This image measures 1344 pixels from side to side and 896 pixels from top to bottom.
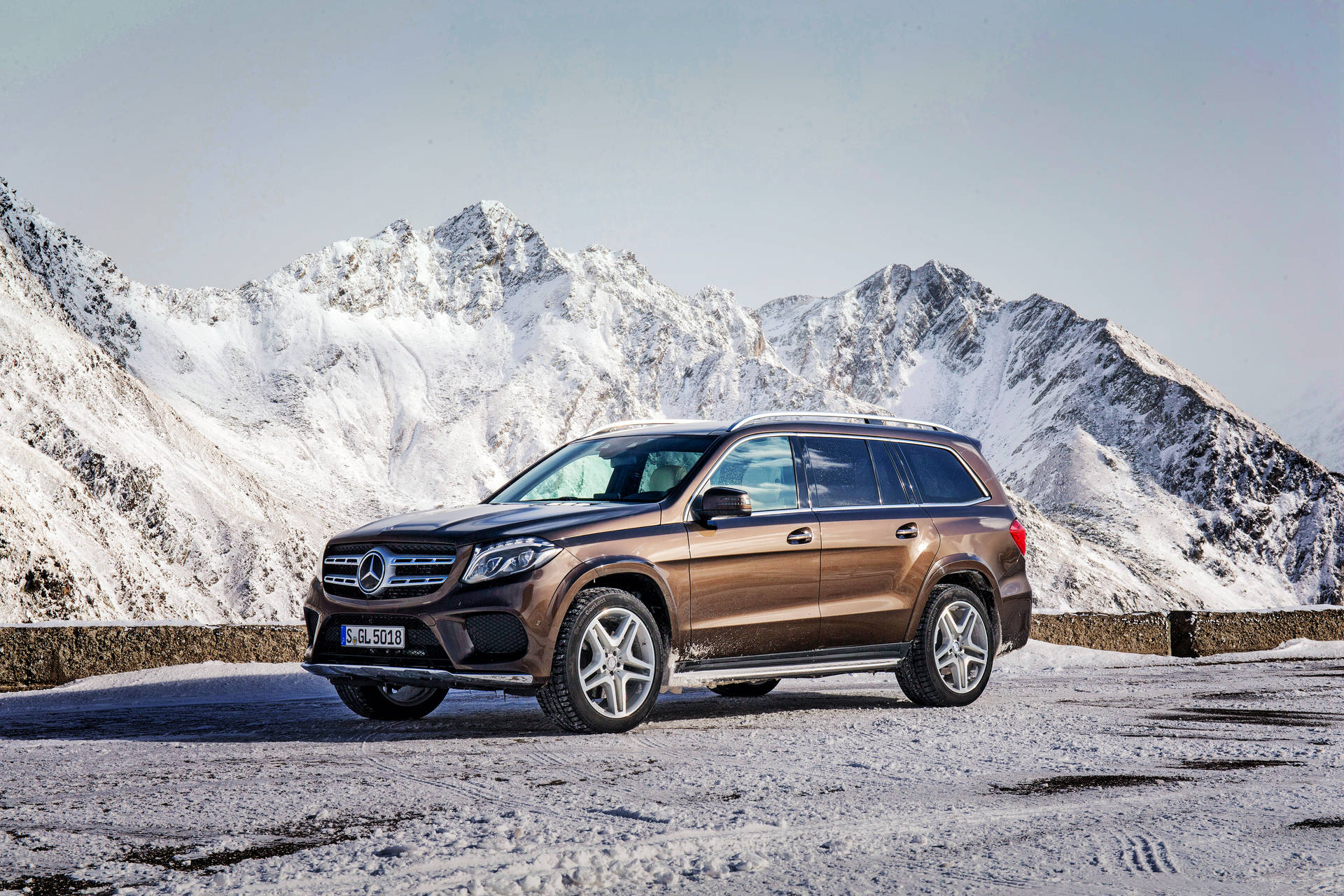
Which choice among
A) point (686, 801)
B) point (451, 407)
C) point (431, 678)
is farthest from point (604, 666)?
point (451, 407)

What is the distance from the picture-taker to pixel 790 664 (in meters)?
7.24

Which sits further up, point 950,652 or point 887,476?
point 887,476

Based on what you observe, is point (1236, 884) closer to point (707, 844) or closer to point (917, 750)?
point (707, 844)

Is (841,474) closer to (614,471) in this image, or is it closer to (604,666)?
(614,471)

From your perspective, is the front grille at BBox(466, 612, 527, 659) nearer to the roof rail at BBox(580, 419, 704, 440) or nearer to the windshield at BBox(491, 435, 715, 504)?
the windshield at BBox(491, 435, 715, 504)

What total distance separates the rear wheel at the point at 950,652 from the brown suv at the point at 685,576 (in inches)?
0.6

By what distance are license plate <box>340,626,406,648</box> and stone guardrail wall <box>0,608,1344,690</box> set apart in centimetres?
439

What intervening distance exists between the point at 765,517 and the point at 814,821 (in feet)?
10.6

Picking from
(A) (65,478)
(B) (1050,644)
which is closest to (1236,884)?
(B) (1050,644)

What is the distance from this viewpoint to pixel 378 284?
147 metres

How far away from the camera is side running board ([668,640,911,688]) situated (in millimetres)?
6859

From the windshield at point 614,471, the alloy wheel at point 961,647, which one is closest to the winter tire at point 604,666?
the windshield at point 614,471

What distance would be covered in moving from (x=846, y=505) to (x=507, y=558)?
245 cm

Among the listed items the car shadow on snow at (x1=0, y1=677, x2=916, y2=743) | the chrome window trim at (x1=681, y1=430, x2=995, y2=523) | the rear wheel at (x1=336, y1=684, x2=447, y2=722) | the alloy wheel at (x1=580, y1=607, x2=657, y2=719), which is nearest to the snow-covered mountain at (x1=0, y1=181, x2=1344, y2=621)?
the car shadow on snow at (x1=0, y1=677, x2=916, y2=743)
